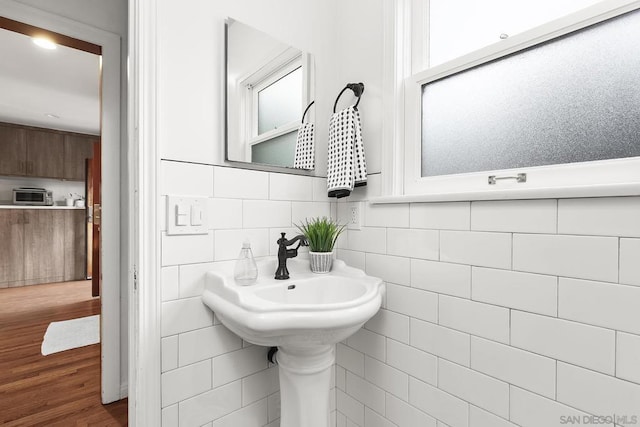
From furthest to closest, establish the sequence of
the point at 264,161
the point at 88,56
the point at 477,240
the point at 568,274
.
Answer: the point at 88,56 → the point at 264,161 → the point at 477,240 → the point at 568,274

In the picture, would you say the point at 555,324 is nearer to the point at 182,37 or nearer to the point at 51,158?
the point at 182,37

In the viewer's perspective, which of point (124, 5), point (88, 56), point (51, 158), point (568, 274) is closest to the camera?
point (568, 274)

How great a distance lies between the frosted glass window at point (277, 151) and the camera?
1.26m

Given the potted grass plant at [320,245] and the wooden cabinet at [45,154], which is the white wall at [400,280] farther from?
the wooden cabinet at [45,154]

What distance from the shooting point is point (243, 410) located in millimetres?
1213

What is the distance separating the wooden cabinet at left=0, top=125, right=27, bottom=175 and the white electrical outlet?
554 cm

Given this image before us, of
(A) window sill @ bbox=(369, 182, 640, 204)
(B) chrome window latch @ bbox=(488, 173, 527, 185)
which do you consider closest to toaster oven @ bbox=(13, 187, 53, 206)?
(A) window sill @ bbox=(369, 182, 640, 204)

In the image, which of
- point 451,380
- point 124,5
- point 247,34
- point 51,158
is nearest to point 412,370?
point 451,380

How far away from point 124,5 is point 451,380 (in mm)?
2536

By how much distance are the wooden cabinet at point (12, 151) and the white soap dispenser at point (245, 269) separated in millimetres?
5418

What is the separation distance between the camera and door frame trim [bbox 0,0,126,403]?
5.83 ft

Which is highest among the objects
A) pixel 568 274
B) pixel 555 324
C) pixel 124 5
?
pixel 124 5

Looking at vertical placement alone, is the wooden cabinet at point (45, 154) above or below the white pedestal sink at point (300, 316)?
above

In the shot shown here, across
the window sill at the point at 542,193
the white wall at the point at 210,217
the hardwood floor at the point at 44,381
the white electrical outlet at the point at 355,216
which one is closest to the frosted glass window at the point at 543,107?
the window sill at the point at 542,193
